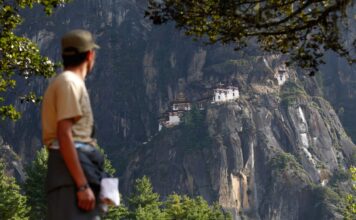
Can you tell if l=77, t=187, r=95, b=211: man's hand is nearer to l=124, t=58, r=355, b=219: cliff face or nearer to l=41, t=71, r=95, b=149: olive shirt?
l=41, t=71, r=95, b=149: olive shirt

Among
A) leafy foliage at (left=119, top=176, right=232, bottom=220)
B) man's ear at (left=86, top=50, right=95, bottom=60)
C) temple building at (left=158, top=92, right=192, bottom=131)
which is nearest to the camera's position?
man's ear at (left=86, top=50, right=95, bottom=60)

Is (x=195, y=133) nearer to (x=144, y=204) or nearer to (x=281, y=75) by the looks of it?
(x=281, y=75)

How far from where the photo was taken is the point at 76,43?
5066mm

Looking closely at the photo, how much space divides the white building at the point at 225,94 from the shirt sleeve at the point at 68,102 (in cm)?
Result: 10816

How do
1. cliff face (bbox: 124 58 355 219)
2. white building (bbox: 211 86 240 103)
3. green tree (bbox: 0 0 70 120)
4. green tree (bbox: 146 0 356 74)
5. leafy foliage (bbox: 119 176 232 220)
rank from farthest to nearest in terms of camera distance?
white building (bbox: 211 86 240 103), cliff face (bbox: 124 58 355 219), leafy foliage (bbox: 119 176 232 220), green tree (bbox: 0 0 70 120), green tree (bbox: 146 0 356 74)

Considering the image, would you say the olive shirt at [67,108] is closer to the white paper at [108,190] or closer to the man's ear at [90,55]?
the man's ear at [90,55]

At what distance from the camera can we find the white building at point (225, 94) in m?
113

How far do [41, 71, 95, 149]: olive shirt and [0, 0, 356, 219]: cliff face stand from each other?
311 ft

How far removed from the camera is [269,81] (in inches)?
4683

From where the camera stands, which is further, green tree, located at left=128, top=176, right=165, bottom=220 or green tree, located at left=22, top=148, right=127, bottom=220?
green tree, located at left=128, top=176, right=165, bottom=220

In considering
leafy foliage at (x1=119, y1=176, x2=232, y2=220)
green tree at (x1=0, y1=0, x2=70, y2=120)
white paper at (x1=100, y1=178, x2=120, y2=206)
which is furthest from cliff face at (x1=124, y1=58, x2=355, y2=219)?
white paper at (x1=100, y1=178, x2=120, y2=206)

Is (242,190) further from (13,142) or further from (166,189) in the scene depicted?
(13,142)

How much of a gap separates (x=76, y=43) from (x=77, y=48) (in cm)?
4

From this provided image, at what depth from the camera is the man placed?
4758mm
